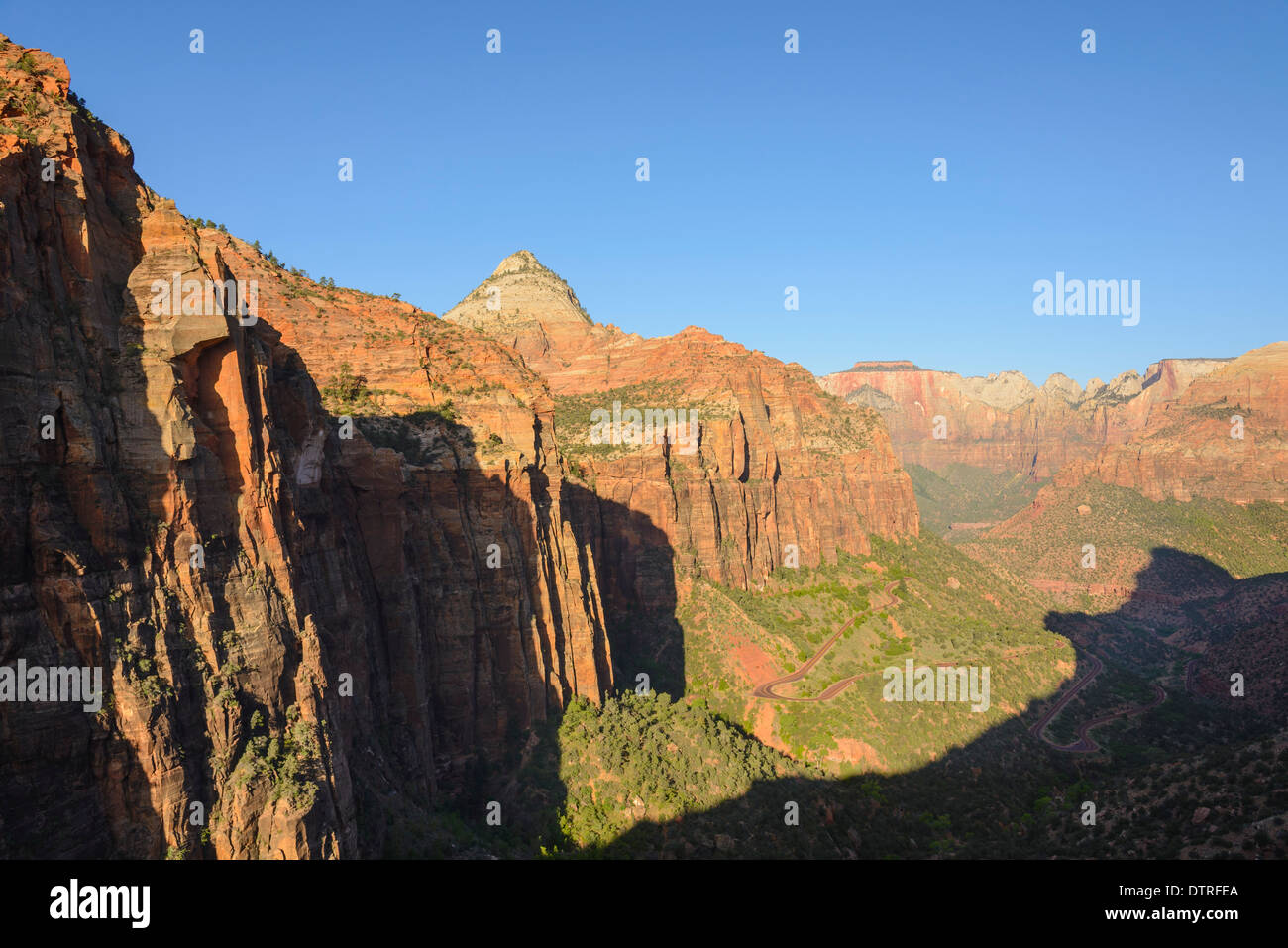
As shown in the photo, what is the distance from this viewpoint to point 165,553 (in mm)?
24203

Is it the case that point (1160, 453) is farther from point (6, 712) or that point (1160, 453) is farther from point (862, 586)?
point (6, 712)

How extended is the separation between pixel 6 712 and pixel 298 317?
34.5 meters

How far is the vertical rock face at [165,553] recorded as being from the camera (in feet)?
67.8

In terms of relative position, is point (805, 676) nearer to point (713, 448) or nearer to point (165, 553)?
point (713, 448)

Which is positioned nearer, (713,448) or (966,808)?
(966,808)

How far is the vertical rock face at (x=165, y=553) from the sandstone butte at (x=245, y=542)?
0.09m
